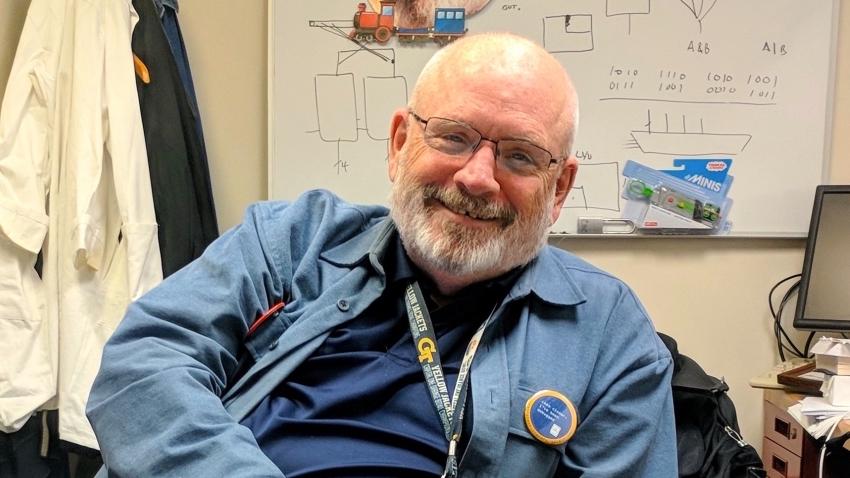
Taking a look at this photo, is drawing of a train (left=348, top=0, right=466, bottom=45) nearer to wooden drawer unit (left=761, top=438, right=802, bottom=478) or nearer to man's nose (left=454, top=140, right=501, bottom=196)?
man's nose (left=454, top=140, right=501, bottom=196)

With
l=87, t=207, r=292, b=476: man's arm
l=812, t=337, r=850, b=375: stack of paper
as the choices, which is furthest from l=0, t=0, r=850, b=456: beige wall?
l=87, t=207, r=292, b=476: man's arm

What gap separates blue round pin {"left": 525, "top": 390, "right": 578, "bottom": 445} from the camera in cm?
102

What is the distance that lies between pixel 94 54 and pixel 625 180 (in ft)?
5.18

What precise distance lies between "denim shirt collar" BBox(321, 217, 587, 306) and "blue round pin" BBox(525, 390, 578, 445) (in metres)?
0.17

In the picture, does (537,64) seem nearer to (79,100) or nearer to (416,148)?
(416,148)

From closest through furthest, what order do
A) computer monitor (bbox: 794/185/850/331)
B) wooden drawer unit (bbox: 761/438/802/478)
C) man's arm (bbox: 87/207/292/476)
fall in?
man's arm (bbox: 87/207/292/476) < wooden drawer unit (bbox: 761/438/802/478) < computer monitor (bbox: 794/185/850/331)

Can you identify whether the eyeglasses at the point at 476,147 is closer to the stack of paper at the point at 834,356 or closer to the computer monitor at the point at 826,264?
the stack of paper at the point at 834,356

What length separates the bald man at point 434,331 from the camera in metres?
1.02

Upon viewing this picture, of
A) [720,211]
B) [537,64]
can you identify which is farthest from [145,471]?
[720,211]

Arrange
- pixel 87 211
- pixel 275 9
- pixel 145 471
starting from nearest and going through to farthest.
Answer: pixel 145 471
pixel 87 211
pixel 275 9

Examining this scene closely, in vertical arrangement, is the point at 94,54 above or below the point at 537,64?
above

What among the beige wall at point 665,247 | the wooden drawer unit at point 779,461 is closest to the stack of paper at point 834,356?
the wooden drawer unit at point 779,461

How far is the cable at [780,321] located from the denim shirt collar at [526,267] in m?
1.27

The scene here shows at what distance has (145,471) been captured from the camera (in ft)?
2.95
